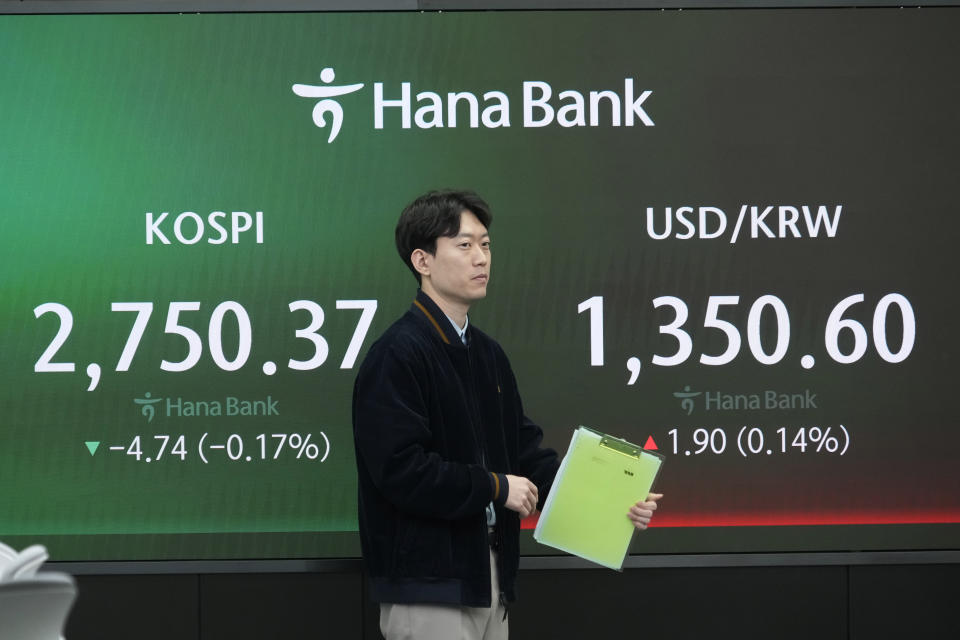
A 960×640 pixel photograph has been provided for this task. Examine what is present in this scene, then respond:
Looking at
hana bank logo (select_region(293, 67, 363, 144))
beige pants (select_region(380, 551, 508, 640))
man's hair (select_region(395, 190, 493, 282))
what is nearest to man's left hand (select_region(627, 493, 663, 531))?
beige pants (select_region(380, 551, 508, 640))

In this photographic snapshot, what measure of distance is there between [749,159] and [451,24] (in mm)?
1092

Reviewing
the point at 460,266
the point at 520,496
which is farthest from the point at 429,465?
the point at 460,266

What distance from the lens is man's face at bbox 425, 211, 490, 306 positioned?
226 cm

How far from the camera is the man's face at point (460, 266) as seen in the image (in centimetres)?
226

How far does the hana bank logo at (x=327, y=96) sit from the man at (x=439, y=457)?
96cm

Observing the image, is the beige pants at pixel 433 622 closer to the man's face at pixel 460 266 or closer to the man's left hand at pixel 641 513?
the man's left hand at pixel 641 513

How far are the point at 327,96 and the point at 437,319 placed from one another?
1.22 meters

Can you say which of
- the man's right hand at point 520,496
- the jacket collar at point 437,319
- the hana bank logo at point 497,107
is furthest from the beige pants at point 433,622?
the hana bank logo at point 497,107

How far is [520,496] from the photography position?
2172 mm

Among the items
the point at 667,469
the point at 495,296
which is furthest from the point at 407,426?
the point at 667,469

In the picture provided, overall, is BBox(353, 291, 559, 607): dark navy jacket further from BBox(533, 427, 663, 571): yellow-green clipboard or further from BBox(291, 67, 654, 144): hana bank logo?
BBox(291, 67, 654, 144): hana bank logo

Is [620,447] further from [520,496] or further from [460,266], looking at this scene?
[460,266]

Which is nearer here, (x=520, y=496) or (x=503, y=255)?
(x=520, y=496)

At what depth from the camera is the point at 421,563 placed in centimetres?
217
